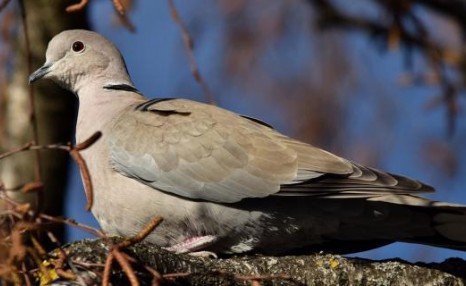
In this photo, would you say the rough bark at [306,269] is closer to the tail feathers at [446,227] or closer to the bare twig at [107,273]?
the tail feathers at [446,227]

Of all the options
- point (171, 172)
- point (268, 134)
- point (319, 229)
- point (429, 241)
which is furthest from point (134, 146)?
point (429, 241)

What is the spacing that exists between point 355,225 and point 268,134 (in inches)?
21.7

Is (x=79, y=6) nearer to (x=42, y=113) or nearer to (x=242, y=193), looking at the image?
(x=242, y=193)

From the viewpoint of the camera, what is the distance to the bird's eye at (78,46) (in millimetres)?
4902

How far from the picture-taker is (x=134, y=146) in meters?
4.06

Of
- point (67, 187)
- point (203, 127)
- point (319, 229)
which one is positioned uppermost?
point (203, 127)

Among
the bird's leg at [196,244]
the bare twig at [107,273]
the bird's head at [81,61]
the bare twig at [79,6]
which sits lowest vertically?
the bird's leg at [196,244]

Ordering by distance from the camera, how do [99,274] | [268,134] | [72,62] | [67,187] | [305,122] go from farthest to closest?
[305,122] < [67,187] < [72,62] < [268,134] < [99,274]

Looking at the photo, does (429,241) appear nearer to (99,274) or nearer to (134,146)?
(134,146)

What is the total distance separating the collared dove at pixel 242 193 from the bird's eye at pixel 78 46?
84 centimetres

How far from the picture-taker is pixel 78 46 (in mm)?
4938

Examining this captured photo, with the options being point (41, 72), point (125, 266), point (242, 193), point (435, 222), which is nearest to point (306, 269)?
point (242, 193)

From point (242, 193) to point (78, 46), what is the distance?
4.93 ft

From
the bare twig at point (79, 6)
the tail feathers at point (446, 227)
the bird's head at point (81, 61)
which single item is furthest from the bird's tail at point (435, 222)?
the bird's head at point (81, 61)
